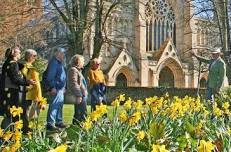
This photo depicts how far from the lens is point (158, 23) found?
45.8m

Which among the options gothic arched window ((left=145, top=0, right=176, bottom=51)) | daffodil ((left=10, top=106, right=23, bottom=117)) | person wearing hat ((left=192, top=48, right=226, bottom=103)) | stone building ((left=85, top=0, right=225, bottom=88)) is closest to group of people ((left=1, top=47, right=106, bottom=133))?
daffodil ((left=10, top=106, right=23, bottom=117))

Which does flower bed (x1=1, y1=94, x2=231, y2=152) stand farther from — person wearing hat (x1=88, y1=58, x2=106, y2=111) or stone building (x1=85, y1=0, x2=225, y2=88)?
stone building (x1=85, y1=0, x2=225, y2=88)

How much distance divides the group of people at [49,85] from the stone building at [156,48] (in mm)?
30011

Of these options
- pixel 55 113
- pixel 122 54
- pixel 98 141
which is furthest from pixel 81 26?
pixel 122 54

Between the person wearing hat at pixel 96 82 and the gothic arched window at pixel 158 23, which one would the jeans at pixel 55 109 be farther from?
the gothic arched window at pixel 158 23

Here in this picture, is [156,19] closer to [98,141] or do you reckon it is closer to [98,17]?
[98,17]

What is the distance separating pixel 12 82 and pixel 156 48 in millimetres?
38467

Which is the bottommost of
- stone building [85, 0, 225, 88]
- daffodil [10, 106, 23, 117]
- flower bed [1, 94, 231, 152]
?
flower bed [1, 94, 231, 152]

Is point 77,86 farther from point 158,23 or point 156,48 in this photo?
point 158,23

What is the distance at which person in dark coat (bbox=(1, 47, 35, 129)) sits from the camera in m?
7.74

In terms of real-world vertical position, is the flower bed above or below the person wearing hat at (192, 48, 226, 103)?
below

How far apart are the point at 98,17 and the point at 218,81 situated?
418 inches

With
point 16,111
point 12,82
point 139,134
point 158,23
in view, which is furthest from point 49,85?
point 158,23

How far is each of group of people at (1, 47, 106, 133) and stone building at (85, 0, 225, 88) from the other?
30.0 metres
